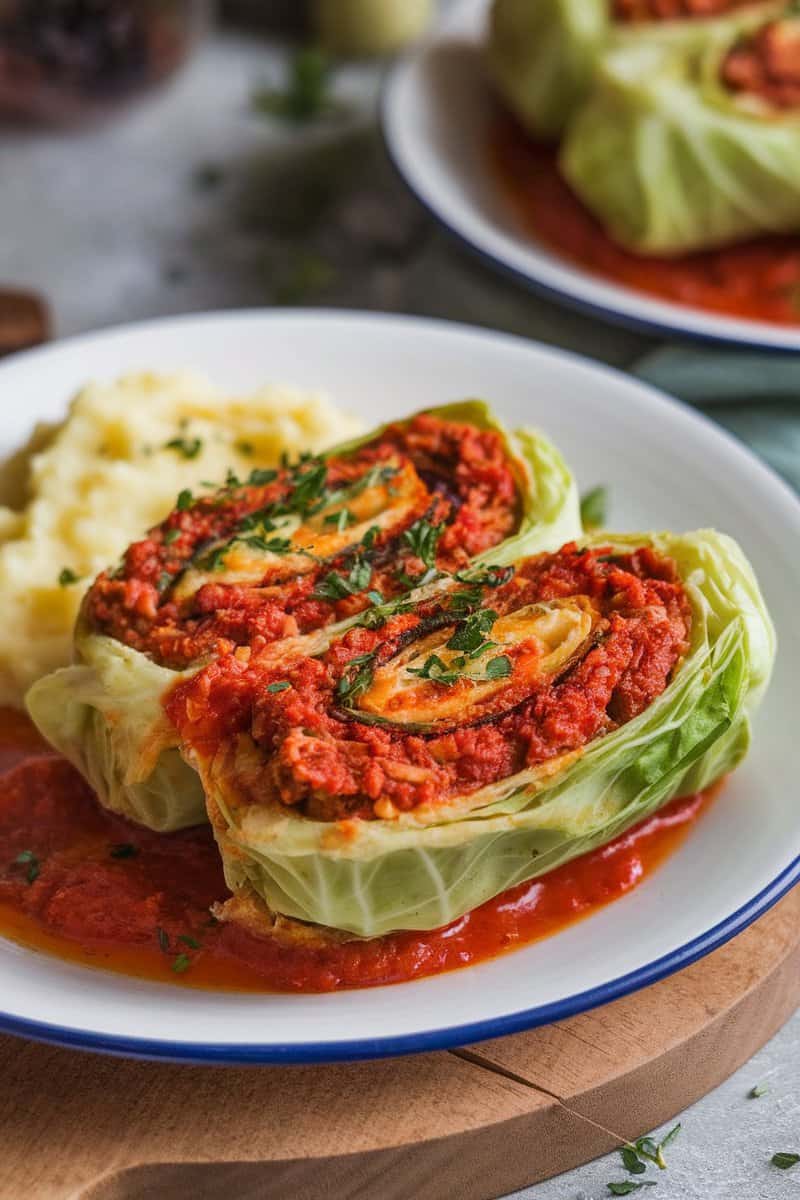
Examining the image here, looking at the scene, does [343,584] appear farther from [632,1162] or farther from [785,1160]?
[785,1160]

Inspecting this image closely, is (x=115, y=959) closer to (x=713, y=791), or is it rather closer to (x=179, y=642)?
(x=179, y=642)

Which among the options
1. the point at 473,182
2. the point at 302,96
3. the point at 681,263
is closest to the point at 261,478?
the point at 681,263

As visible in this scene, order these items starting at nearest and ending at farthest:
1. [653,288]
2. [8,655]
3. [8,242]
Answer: [8,655], [653,288], [8,242]

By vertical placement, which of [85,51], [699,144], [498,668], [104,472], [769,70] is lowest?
[85,51]

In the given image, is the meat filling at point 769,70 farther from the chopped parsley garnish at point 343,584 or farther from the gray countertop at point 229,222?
the chopped parsley garnish at point 343,584

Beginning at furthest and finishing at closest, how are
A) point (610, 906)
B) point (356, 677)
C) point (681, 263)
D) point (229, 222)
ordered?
point (229, 222), point (681, 263), point (610, 906), point (356, 677)

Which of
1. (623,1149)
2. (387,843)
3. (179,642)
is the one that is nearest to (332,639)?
(179,642)

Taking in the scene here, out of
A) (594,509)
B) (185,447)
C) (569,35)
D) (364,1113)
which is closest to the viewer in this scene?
(364,1113)
